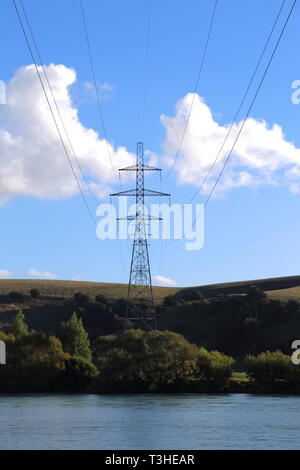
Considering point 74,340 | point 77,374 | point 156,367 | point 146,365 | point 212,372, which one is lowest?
point 77,374

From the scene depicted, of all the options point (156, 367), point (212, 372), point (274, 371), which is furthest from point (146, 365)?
point (274, 371)

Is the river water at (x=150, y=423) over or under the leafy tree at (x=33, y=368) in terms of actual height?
under

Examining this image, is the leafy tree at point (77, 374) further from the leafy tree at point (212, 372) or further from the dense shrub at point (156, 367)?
the leafy tree at point (212, 372)

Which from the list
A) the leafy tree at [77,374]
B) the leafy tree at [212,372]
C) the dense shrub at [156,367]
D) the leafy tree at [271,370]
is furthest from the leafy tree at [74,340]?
the leafy tree at [271,370]

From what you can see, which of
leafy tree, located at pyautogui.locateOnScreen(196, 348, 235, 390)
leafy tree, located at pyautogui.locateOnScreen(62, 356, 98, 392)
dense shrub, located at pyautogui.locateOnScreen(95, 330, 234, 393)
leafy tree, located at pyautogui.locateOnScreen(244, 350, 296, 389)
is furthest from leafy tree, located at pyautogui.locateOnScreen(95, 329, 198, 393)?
leafy tree, located at pyautogui.locateOnScreen(244, 350, 296, 389)

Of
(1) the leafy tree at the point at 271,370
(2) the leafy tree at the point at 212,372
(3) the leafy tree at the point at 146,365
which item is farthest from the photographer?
(1) the leafy tree at the point at 271,370

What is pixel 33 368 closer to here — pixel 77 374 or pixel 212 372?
pixel 77 374

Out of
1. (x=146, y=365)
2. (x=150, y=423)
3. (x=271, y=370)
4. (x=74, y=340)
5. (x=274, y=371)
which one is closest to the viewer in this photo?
(x=150, y=423)

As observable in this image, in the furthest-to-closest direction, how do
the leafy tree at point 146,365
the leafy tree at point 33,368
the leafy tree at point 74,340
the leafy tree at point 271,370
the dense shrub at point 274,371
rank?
the leafy tree at point 74,340
the leafy tree at point 33,368
the leafy tree at point 271,370
the dense shrub at point 274,371
the leafy tree at point 146,365

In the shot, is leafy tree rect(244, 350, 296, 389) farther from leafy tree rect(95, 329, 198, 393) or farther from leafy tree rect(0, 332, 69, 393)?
leafy tree rect(0, 332, 69, 393)

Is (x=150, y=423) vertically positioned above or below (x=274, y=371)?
below

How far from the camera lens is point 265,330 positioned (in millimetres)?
197875

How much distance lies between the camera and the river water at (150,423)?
69.5 m

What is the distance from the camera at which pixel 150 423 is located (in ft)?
276
